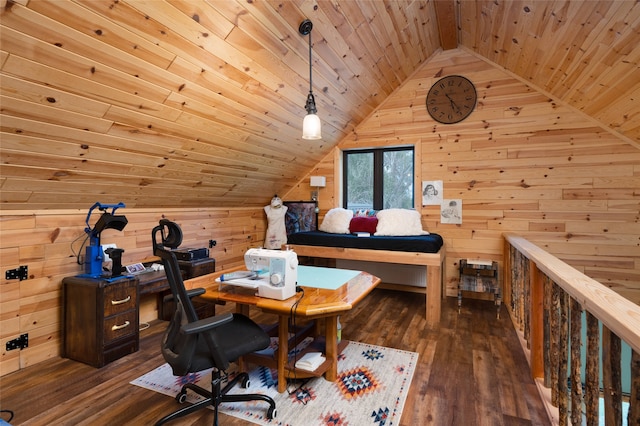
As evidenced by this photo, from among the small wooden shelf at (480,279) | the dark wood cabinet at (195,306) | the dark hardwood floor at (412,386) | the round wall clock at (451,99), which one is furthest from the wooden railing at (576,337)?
the dark wood cabinet at (195,306)

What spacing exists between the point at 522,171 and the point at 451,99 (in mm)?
1236

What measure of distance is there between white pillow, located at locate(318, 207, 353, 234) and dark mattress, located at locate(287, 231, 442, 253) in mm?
125

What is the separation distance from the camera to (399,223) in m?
3.94

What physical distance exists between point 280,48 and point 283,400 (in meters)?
2.46

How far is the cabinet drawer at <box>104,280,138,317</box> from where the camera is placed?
2.44 m

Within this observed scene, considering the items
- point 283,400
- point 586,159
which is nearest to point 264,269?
point 283,400

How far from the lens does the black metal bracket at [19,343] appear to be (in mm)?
2316

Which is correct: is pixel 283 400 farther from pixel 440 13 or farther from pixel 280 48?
pixel 440 13

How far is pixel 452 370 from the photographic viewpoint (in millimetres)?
2361

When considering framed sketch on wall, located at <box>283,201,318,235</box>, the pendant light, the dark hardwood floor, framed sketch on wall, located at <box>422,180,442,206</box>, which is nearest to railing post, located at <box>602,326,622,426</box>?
the dark hardwood floor

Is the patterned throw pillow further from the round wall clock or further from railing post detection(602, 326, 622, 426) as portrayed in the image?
railing post detection(602, 326, 622, 426)

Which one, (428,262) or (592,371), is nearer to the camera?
(592,371)

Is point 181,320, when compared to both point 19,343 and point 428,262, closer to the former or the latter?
point 19,343

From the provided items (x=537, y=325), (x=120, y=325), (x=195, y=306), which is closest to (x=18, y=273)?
(x=120, y=325)
